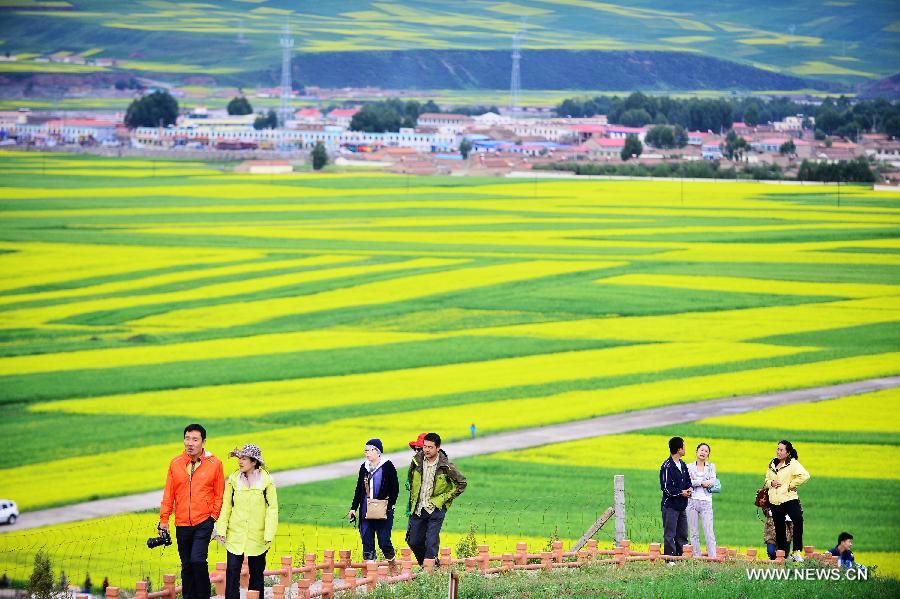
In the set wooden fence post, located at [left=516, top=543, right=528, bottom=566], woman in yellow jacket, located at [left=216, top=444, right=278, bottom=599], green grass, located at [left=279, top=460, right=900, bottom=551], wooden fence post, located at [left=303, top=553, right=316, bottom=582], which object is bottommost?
green grass, located at [left=279, top=460, right=900, bottom=551]

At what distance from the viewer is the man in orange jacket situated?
16.2m

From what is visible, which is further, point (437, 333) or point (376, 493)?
point (437, 333)

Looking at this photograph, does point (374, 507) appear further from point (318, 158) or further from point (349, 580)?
point (318, 158)

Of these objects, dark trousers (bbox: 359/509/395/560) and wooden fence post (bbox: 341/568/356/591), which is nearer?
wooden fence post (bbox: 341/568/356/591)

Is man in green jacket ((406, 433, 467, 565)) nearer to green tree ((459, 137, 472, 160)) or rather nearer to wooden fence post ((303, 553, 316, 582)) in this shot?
wooden fence post ((303, 553, 316, 582))

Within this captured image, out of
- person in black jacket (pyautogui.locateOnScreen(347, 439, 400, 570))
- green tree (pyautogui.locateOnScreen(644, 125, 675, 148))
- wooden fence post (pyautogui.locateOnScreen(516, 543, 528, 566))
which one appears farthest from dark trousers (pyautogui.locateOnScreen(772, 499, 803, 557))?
green tree (pyautogui.locateOnScreen(644, 125, 675, 148))

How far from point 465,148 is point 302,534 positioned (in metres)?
141

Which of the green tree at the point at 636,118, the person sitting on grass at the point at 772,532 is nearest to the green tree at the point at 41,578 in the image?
the person sitting on grass at the point at 772,532

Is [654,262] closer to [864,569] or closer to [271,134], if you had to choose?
[864,569]

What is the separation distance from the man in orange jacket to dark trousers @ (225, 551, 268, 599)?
0.25m

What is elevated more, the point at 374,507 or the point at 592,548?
the point at 374,507

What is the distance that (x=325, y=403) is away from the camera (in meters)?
39.7

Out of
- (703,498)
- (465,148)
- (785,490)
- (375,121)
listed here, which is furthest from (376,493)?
(375,121)

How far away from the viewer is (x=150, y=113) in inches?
7249
